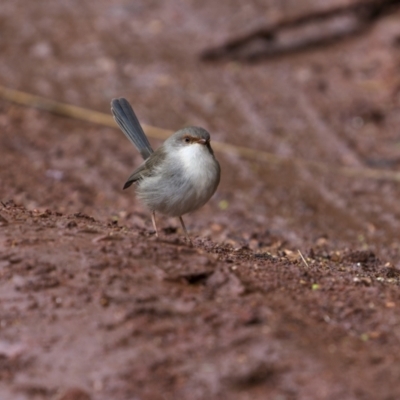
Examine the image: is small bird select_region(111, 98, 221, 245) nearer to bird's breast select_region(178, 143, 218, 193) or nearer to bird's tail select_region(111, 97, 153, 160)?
bird's breast select_region(178, 143, 218, 193)

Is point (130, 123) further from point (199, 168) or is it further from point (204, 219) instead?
point (204, 219)

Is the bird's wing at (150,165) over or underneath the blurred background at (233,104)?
underneath

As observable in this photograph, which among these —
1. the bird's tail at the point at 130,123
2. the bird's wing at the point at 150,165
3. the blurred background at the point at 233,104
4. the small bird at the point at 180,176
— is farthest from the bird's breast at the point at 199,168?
the blurred background at the point at 233,104

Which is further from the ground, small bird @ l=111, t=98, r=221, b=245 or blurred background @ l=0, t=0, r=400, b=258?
blurred background @ l=0, t=0, r=400, b=258

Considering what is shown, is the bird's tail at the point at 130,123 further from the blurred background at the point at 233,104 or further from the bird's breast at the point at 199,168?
the bird's breast at the point at 199,168

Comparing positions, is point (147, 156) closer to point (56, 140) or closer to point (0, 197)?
point (0, 197)

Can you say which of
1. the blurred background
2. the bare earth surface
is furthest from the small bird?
the blurred background

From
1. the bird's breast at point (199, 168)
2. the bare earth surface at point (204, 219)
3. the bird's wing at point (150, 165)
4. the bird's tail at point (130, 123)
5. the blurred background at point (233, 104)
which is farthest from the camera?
the blurred background at point (233, 104)
